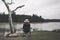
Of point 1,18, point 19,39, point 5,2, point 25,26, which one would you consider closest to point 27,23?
point 25,26

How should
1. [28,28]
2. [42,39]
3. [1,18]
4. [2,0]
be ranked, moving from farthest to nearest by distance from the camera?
[1,18]
[2,0]
[42,39]
[28,28]

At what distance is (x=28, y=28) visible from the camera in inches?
357

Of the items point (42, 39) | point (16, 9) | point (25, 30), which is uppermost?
point (16, 9)

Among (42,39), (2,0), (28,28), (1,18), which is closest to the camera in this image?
(28,28)

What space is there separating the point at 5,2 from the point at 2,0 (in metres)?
0.27

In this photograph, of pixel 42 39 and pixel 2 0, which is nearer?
pixel 42 39

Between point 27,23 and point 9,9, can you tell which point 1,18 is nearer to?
point 9,9

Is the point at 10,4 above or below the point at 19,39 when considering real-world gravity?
above

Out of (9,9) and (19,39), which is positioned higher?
(9,9)

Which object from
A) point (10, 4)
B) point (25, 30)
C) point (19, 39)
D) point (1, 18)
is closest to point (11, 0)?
point (10, 4)

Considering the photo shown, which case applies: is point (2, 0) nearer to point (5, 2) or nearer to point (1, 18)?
point (5, 2)

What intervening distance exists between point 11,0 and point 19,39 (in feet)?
17.9

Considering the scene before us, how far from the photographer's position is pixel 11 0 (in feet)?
55.0

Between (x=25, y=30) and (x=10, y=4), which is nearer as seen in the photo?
(x=25, y=30)
